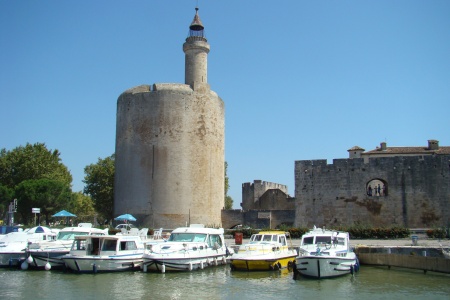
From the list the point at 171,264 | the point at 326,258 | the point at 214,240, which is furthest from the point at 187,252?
the point at 326,258

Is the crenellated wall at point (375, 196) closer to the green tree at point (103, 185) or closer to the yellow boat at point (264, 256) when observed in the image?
the yellow boat at point (264, 256)

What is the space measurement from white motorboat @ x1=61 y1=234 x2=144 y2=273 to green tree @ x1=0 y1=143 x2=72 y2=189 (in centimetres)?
2985

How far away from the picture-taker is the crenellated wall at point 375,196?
89.6 ft

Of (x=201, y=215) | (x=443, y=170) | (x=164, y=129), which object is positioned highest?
(x=164, y=129)

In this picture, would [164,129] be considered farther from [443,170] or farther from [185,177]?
[443,170]

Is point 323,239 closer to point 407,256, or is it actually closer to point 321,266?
point 321,266

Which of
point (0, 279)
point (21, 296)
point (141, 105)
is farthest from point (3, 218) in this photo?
point (21, 296)

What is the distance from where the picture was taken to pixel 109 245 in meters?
18.9

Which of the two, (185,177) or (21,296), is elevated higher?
(185,177)

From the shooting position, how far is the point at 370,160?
28656 mm

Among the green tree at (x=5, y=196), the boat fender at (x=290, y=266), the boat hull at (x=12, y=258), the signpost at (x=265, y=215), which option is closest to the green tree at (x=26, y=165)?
the green tree at (x=5, y=196)

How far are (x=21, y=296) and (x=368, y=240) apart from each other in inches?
662

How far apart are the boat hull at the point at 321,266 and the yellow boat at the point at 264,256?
1498mm

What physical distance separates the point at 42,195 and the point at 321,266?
3069 cm
